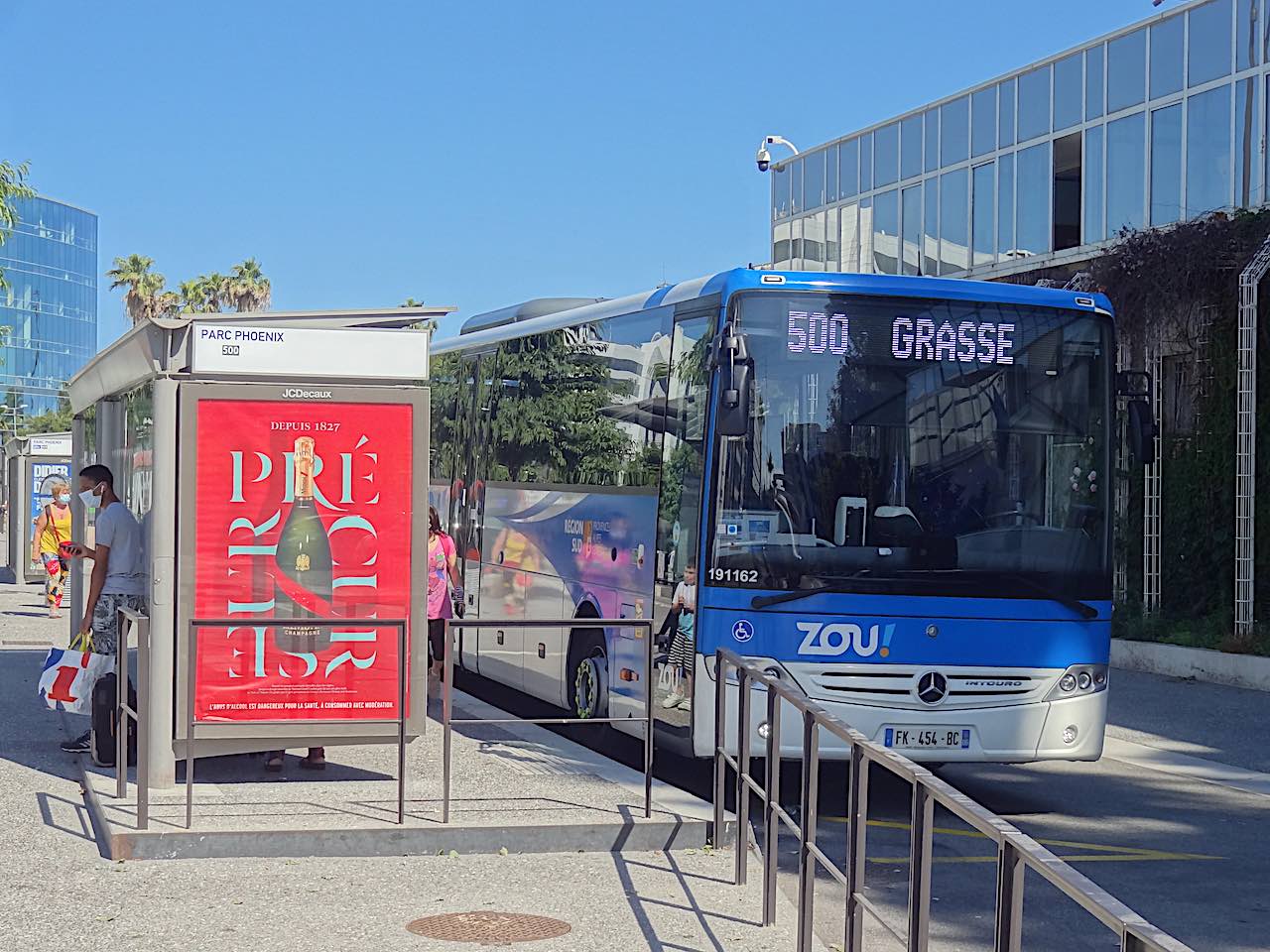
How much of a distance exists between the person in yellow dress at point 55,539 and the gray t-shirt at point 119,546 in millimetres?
13239

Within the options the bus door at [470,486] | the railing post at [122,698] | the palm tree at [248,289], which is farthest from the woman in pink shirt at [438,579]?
the palm tree at [248,289]

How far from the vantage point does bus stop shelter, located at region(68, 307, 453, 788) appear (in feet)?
Result: 30.7

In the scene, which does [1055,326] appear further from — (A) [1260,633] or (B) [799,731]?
(A) [1260,633]

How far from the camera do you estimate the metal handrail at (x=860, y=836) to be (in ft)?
11.6

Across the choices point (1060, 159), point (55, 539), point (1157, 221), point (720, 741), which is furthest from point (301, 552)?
point (1060, 159)

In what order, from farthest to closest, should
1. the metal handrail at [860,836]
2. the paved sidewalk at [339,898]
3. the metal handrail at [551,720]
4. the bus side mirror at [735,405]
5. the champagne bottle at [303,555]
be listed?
the bus side mirror at [735,405]
the champagne bottle at [303,555]
the metal handrail at [551,720]
the paved sidewalk at [339,898]
the metal handrail at [860,836]

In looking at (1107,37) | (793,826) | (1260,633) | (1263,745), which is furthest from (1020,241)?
(793,826)

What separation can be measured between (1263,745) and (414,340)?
8.53m

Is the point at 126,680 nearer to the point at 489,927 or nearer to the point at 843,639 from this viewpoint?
the point at 489,927

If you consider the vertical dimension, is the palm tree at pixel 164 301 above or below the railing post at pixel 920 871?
above

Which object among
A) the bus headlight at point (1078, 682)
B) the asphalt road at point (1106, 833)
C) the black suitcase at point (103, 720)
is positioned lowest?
the asphalt road at point (1106, 833)

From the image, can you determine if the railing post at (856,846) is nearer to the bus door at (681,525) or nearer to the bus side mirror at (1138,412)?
the bus door at (681,525)

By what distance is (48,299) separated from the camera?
176 meters

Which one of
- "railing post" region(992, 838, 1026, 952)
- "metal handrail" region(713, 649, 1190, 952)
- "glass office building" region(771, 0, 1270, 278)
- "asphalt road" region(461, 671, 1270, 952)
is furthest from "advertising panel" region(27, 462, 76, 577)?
"railing post" region(992, 838, 1026, 952)
